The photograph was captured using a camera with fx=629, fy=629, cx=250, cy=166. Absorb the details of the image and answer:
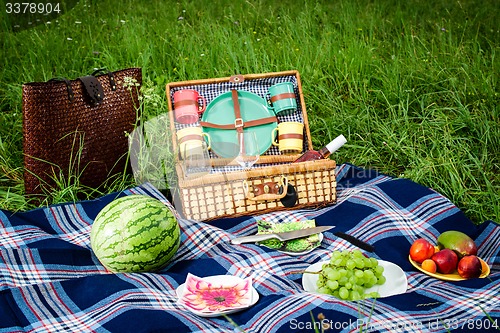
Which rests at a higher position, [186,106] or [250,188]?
[186,106]

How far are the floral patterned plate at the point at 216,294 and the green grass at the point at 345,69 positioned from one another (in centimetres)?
155

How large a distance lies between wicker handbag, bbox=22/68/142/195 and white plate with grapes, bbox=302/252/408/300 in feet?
5.87

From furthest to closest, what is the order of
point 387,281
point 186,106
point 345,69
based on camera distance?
point 345,69 → point 186,106 → point 387,281

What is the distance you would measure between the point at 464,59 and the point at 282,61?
1.44 metres

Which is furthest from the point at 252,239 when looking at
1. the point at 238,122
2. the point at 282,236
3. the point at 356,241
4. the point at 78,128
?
the point at 78,128

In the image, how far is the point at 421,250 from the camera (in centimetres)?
298

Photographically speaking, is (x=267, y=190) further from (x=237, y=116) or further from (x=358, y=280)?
(x=358, y=280)

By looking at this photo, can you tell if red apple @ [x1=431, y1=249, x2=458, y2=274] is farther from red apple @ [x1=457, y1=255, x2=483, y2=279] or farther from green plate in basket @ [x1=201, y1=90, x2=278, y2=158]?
green plate in basket @ [x1=201, y1=90, x2=278, y2=158]

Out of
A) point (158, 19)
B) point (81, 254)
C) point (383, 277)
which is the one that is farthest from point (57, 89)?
point (158, 19)

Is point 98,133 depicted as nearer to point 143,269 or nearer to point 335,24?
point 143,269

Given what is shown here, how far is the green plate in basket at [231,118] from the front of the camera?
4070 millimetres

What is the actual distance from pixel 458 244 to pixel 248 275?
1.01 m

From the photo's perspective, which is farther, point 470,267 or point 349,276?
point 470,267

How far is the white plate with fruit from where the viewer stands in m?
2.84
